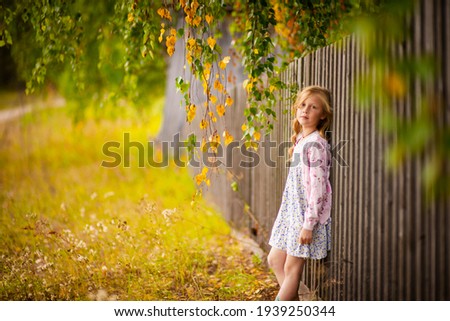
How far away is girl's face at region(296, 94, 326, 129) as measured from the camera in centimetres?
351

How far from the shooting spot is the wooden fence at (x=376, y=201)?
2.19m

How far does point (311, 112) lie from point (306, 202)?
2.08 ft

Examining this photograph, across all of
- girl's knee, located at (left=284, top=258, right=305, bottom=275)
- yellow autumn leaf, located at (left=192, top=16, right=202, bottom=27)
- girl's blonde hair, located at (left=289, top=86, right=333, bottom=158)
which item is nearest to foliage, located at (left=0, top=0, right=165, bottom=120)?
yellow autumn leaf, located at (left=192, top=16, right=202, bottom=27)

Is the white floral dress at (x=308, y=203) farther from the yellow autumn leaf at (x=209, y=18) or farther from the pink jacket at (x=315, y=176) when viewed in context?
the yellow autumn leaf at (x=209, y=18)

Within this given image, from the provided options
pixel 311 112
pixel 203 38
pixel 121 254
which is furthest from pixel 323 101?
pixel 121 254

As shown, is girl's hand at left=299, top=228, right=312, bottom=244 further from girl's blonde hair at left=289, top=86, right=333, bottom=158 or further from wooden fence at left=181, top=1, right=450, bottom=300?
girl's blonde hair at left=289, top=86, right=333, bottom=158

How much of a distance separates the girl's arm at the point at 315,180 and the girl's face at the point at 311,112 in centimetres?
18

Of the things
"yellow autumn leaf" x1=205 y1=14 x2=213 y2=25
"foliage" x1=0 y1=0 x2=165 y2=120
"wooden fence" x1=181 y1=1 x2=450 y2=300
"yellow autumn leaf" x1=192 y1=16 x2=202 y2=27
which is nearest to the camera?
"wooden fence" x1=181 y1=1 x2=450 y2=300

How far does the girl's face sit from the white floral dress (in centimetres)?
10

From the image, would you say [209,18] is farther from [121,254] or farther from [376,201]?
[121,254]

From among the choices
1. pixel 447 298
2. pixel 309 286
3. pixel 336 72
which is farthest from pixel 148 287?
pixel 447 298

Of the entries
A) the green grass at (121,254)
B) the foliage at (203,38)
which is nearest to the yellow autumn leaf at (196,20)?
the foliage at (203,38)
